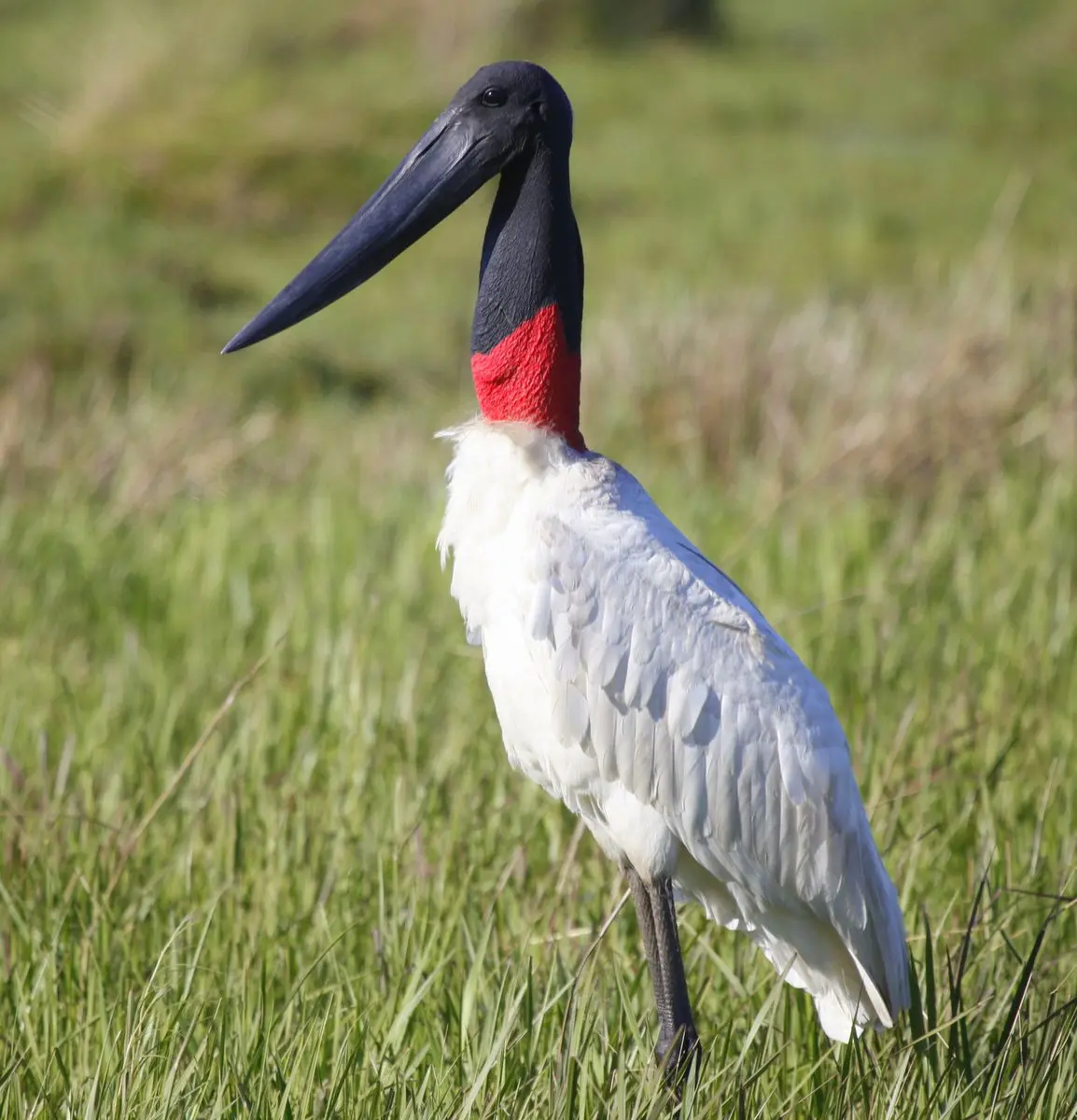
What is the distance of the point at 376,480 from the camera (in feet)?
21.5

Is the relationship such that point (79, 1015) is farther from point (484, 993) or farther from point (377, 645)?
point (377, 645)

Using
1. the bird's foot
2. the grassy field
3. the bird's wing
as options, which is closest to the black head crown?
the bird's wing

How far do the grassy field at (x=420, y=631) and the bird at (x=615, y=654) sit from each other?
0.48ft

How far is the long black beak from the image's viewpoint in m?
2.54

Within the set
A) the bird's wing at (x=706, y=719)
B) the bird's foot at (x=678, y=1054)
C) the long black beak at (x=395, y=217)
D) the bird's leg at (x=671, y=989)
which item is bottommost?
the bird's foot at (x=678, y=1054)

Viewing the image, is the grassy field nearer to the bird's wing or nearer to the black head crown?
the bird's wing

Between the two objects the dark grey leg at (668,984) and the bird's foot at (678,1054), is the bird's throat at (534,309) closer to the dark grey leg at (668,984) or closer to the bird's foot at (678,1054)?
the dark grey leg at (668,984)

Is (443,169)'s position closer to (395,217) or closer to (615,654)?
(395,217)

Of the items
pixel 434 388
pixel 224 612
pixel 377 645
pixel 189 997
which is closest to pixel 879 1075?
pixel 189 997

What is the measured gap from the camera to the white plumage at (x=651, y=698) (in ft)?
7.77

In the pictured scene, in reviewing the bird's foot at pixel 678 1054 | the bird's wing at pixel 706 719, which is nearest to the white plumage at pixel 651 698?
Answer: the bird's wing at pixel 706 719

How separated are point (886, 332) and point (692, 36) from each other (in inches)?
488

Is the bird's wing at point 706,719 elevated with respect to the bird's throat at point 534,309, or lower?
lower

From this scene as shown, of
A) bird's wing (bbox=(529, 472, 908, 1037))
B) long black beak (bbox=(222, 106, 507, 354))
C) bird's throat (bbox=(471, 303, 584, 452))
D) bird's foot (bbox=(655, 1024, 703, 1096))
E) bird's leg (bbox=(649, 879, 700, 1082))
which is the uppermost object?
long black beak (bbox=(222, 106, 507, 354))
